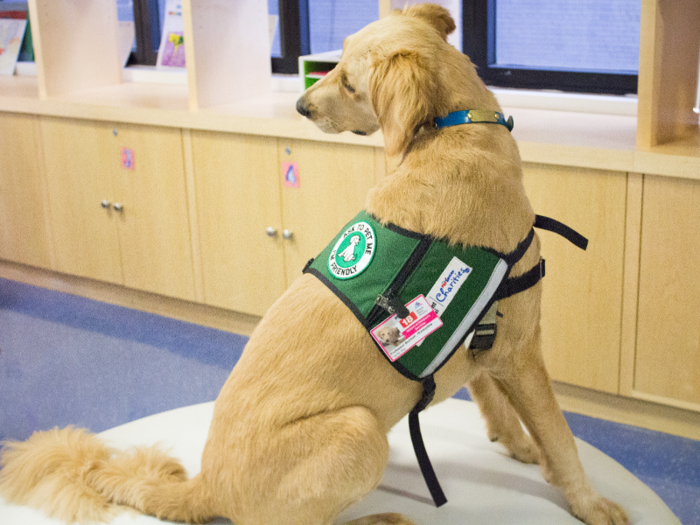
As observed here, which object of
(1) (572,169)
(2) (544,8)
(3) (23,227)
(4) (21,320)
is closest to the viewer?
(1) (572,169)

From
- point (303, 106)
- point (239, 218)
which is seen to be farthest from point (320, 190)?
point (303, 106)

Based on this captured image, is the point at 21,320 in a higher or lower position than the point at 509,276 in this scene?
lower

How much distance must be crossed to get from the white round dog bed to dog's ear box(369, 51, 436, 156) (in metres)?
0.60

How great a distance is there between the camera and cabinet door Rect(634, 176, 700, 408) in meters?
2.08

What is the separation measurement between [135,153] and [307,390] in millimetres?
2245

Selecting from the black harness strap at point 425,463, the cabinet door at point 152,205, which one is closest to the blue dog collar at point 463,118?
the black harness strap at point 425,463

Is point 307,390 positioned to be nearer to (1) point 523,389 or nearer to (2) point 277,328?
(2) point 277,328

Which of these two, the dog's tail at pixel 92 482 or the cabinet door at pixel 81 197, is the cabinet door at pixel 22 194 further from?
the dog's tail at pixel 92 482

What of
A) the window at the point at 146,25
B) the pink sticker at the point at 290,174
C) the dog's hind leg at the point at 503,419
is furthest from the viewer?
the window at the point at 146,25

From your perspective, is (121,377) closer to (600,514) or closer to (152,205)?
(152,205)

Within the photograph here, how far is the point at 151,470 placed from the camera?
1322mm

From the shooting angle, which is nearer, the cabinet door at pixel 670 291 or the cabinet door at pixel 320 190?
the cabinet door at pixel 670 291

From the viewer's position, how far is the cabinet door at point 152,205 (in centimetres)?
311

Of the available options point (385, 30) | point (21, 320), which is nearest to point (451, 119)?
point (385, 30)
